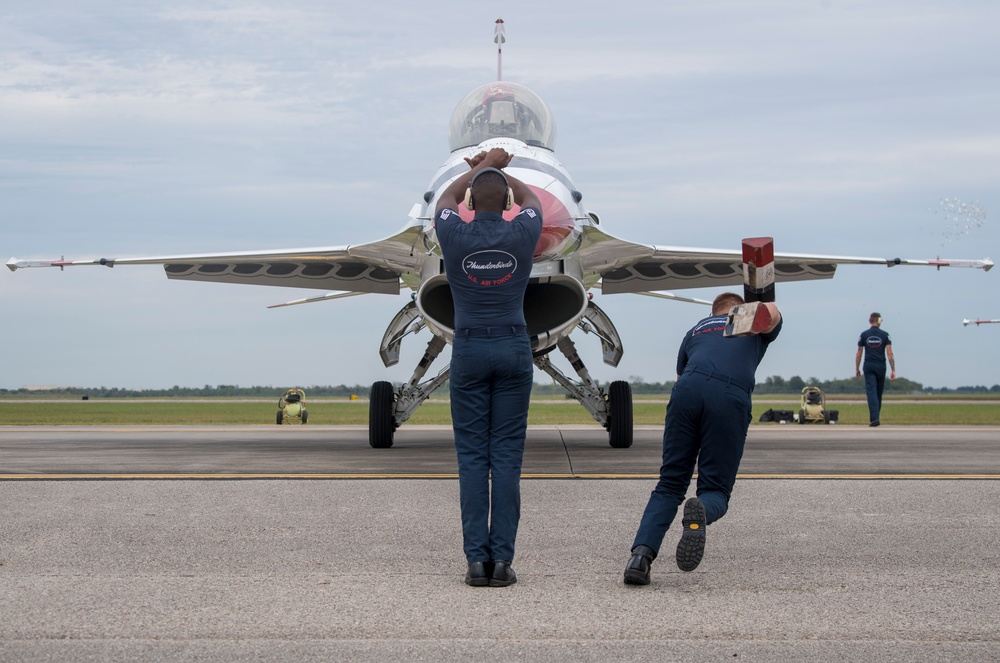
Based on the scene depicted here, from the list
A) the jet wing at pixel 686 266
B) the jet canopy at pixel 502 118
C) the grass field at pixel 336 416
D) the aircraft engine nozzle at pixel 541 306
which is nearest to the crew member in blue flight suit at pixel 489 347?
the aircraft engine nozzle at pixel 541 306

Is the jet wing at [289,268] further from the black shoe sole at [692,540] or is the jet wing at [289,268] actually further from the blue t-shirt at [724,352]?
the black shoe sole at [692,540]

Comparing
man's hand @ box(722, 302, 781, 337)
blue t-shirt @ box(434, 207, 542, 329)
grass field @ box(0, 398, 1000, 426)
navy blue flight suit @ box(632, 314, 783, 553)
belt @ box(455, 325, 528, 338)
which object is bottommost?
grass field @ box(0, 398, 1000, 426)

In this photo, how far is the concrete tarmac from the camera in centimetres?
393

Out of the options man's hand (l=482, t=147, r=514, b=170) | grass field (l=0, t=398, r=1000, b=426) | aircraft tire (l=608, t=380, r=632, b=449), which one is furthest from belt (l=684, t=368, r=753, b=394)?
grass field (l=0, t=398, r=1000, b=426)

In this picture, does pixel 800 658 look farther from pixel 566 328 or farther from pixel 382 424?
pixel 382 424

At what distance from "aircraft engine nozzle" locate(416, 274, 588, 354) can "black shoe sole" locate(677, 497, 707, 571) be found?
526 cm

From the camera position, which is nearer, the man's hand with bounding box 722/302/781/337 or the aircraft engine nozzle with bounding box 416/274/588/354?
the man's hand with bounding box 722/302/781/337

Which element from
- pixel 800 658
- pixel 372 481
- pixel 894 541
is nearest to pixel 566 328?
pixel 372 481

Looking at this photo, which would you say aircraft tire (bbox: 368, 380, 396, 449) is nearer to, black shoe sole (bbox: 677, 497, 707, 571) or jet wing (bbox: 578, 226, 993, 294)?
jet wing (bbox: 578, 226, 993, 294)

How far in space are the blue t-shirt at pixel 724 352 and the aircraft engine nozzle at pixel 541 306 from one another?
178 inches

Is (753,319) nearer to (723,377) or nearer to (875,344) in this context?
(723,377)

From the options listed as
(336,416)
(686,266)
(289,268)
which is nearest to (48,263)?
(289,268)

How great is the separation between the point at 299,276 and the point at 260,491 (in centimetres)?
748

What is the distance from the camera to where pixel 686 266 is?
14938 millimetres
